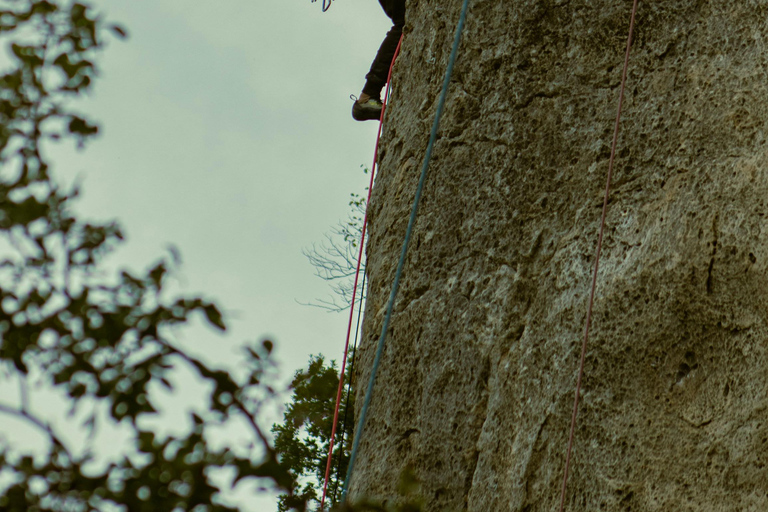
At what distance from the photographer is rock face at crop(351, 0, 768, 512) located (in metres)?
2.96

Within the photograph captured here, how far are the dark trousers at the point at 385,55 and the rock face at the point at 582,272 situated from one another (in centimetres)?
171

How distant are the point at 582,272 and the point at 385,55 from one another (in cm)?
335

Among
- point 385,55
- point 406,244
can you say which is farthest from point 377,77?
point 406,244

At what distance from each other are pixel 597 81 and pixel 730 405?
1489 millimetres

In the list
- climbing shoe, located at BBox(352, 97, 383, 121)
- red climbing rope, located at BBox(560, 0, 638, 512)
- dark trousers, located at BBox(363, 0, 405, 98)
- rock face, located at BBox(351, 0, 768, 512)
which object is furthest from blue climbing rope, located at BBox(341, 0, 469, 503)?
climbing shoe, located at BBox(352, 97, 383, 121)

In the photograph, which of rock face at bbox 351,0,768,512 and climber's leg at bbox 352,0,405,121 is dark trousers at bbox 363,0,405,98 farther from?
rock face at bbox 351,0,768,512

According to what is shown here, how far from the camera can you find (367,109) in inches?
249

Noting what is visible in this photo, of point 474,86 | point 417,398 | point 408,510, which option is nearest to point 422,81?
point 474,86

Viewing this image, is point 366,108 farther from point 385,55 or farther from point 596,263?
point 596,263

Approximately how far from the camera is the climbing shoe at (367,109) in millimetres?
6293

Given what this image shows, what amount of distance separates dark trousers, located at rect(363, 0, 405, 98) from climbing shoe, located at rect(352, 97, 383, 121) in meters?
0.06

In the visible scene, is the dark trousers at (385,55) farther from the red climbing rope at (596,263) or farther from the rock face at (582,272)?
the red climbing rope at (596,263)

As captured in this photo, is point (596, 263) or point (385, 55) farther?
point (385, 55)

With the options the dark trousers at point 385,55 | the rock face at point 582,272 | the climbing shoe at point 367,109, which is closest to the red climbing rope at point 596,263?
the rock face at point 582,272
